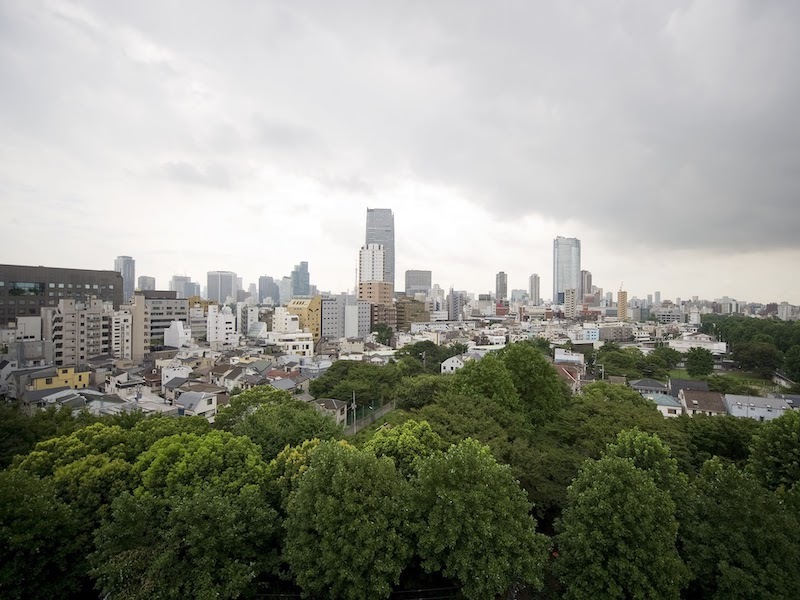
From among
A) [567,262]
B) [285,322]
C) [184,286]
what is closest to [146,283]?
[184,286]

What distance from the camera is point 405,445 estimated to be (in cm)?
1021

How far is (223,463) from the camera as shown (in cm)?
939

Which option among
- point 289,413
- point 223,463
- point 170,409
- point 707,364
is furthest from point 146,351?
point 707,364

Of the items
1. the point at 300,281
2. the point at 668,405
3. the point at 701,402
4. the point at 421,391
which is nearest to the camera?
the point at 421,391

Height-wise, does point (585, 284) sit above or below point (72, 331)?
above

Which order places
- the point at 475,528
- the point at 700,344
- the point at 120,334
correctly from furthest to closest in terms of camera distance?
the point at 700,344
the point at 120,334
the point at 475,528

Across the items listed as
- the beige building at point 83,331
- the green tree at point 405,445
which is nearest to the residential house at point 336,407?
the green tree at point 405,445

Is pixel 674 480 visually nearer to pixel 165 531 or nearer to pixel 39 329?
pixel 165 531

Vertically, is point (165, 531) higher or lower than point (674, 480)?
lower

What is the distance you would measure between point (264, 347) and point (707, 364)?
3797cm

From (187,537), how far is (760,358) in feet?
144

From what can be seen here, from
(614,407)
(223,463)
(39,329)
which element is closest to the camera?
(223,463)

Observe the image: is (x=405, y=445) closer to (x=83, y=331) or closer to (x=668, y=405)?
(x=668, y=405)

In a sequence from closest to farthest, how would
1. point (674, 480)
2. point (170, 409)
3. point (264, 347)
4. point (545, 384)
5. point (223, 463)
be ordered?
point (674, 480) → point (223, 463) → point (545, 384) → point (170, 409) → point (264, 347)
